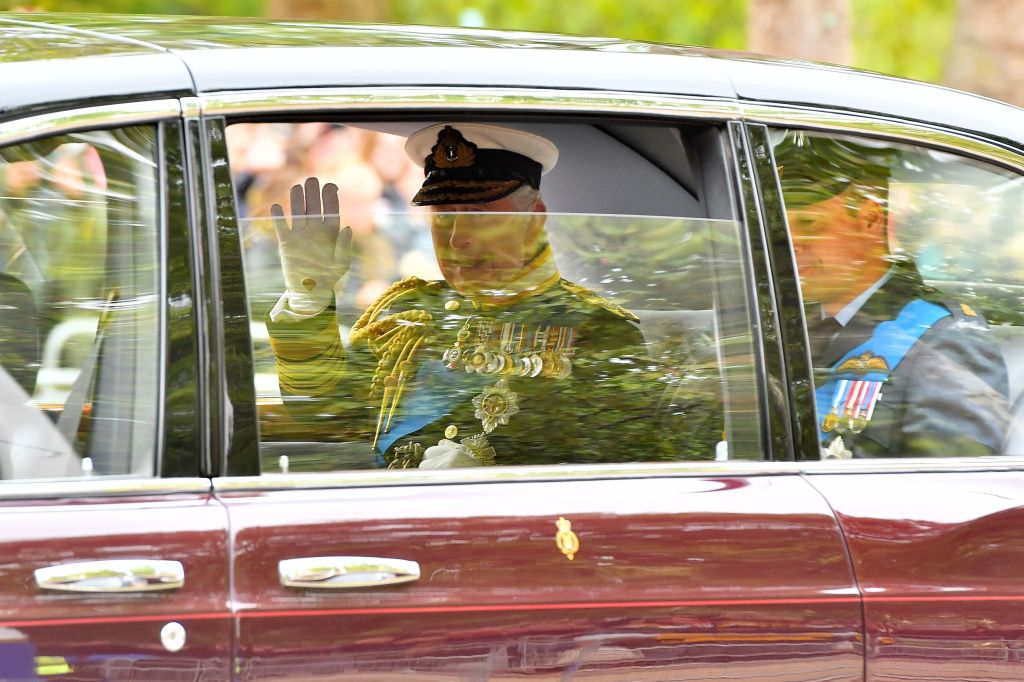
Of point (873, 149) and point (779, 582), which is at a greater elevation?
point (873, 149)

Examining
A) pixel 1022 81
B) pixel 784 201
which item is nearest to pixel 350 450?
pixel 784 201

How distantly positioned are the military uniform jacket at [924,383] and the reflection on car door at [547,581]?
28 centimetres

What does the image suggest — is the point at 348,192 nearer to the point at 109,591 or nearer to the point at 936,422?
the point at 109,591

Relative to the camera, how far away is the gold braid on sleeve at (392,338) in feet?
7.15

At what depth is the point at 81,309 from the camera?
6.48ft

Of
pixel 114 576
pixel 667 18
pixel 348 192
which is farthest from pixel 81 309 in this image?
pixel 667 18

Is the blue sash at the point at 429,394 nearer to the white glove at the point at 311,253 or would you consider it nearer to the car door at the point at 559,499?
the car door at the point at 559,499

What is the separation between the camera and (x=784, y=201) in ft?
7.32

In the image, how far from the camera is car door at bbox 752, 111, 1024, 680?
2109 mm

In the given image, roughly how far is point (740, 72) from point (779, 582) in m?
0.86

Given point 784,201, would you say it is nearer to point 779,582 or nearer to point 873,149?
point 873,149

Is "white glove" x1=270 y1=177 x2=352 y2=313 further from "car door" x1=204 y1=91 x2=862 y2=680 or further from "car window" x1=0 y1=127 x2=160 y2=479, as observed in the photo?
"car window" x1=0 y1=127 x2=160 y2=479

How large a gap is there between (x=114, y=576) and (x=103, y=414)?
28cm

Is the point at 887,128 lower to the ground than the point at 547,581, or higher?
higher
